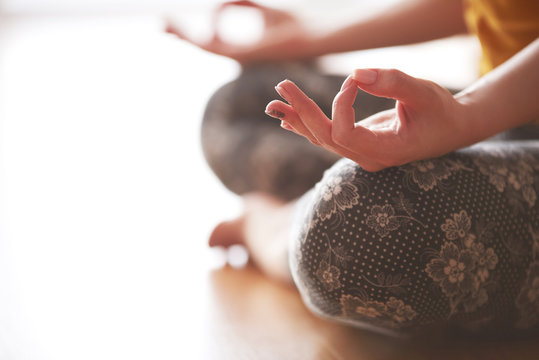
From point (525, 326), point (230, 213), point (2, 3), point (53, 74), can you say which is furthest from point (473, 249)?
point (2, 3)

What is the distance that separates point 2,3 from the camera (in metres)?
3.05

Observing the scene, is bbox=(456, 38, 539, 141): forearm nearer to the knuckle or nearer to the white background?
Answer: the knuckle

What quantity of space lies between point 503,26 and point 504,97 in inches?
7.0

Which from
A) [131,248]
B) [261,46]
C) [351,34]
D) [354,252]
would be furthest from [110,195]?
[354,252]

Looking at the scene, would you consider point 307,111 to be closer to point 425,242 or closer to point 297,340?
point 425,242

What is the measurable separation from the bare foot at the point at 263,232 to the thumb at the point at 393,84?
0.29 metres

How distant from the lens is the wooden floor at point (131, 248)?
2.00 feet

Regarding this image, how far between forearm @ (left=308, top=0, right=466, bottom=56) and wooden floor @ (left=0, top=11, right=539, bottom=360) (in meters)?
0.08

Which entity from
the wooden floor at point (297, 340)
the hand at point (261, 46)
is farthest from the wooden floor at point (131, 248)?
the hand at point (261, 46)

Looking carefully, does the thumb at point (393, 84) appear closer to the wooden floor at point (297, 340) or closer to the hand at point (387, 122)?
the hand at point (387, 122)

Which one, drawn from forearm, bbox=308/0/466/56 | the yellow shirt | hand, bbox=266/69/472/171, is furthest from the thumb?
forearm, bbox=308/0/466/56

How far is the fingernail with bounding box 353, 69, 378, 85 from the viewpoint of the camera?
42cm

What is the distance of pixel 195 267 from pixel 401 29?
47cm

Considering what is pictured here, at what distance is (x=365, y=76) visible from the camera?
1.38 feet
